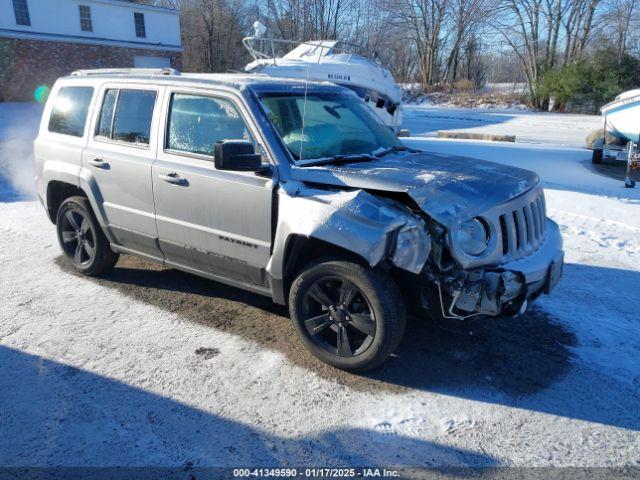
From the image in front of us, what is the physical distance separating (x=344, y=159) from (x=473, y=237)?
1.24 metres

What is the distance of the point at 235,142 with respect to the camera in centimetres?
359

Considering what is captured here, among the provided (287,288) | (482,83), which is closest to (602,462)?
(287,288)

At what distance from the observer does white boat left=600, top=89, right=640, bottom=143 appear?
11.8 meters

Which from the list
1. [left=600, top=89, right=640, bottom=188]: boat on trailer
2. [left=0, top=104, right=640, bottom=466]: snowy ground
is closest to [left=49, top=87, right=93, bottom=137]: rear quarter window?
[left=0, top=104, right=640, bottom=466]: snowy ground

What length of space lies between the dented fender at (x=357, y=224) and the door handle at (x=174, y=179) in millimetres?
952

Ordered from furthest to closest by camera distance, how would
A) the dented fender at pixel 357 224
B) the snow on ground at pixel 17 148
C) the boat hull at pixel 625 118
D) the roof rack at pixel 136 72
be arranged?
the boat hull at pixel 625 118, the snow on ground at pixel 17 148, the roof rack at pixel 136 72, the dented fender at pixel 357 224

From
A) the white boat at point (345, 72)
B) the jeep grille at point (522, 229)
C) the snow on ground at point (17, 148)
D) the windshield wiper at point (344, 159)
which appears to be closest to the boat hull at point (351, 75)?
the white boat at point (345, 72)

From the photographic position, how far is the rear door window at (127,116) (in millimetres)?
4566

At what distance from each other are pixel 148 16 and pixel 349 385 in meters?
33.7

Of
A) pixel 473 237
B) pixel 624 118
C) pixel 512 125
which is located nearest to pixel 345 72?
pixel 624 118

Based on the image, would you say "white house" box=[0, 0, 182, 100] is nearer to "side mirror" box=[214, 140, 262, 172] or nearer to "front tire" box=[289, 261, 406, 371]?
"side mirror" box=[214, 140, 262, 172]

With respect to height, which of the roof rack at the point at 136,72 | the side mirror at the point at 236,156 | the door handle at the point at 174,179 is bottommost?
the door handle at the point at 174,179

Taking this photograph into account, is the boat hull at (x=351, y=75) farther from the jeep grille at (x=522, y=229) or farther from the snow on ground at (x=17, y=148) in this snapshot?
the jeep grille at (x=522, y=229)

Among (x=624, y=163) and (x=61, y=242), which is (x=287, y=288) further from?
(x=624, y=163)
